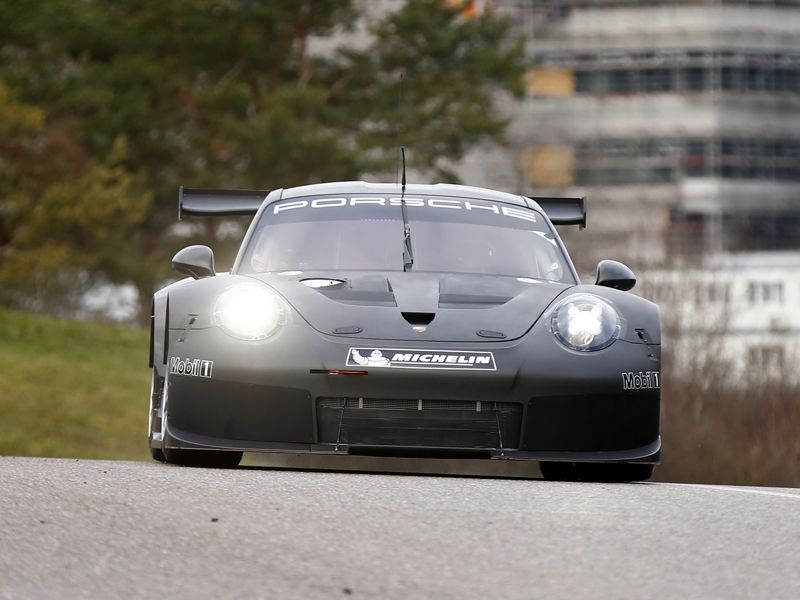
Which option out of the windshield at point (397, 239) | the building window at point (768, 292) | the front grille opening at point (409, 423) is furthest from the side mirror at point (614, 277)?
the building window at point (768, 292)

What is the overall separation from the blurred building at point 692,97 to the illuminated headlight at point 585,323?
97.5m

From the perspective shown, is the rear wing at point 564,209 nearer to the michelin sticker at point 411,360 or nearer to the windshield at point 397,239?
the windshield at point 397,239

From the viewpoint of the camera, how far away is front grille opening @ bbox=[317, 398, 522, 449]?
810cm

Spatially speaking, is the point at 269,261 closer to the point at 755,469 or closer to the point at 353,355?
the point at 353,355

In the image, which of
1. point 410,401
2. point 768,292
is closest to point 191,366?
point 410,401

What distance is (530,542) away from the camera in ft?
19.5

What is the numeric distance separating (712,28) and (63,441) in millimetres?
82625

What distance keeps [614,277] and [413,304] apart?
4.39 ft

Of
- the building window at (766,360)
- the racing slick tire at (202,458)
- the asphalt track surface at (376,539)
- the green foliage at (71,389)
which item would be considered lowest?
the building window at (766,360)

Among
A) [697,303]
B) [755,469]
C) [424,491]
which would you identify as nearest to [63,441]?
[755,469]

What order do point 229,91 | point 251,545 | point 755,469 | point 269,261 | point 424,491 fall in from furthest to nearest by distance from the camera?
1. point 229,91
2. point 755,469
3. point 269,261
4. point 424,491
5. point 251,545

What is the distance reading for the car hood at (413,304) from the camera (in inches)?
321

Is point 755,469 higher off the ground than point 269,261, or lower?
lower

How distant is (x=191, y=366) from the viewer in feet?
27.5
